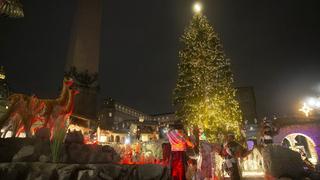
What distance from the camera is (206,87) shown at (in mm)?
26094

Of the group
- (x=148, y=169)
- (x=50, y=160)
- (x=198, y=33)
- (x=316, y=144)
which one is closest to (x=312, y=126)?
(x=316, y=144)

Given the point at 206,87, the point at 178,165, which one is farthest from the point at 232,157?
the point at 206,87

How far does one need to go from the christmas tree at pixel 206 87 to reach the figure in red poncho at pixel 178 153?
15.6 m

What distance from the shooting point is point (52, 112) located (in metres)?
13.1

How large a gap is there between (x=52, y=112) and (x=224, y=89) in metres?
18.2

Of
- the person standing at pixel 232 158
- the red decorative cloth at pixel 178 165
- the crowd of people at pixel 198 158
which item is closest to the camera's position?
the red decorative cloth at pixel 178 165

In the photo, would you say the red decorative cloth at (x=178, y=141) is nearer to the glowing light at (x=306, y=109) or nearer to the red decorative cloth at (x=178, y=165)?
the red decorative cloth at (x=178, y=165)

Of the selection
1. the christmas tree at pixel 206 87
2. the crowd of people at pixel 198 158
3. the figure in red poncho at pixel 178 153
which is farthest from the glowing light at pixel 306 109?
the figure in red poncho at pixel 178 153

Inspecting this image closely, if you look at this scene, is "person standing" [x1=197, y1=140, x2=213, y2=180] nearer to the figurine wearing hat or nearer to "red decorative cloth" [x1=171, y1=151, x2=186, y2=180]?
the figurine wearing hat

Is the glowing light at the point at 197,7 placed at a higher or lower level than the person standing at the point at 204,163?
higher

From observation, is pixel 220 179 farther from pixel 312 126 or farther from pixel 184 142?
pixel 312 126

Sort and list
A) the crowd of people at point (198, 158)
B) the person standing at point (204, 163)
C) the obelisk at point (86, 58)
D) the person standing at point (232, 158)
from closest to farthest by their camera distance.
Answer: the crowd of people at point (198, 158)
the person standing at point (232, 158)
the person standing at point (204, 163)
the obelisk at point (86, 58)

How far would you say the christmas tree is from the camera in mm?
24734

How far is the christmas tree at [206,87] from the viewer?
24.7 metres
